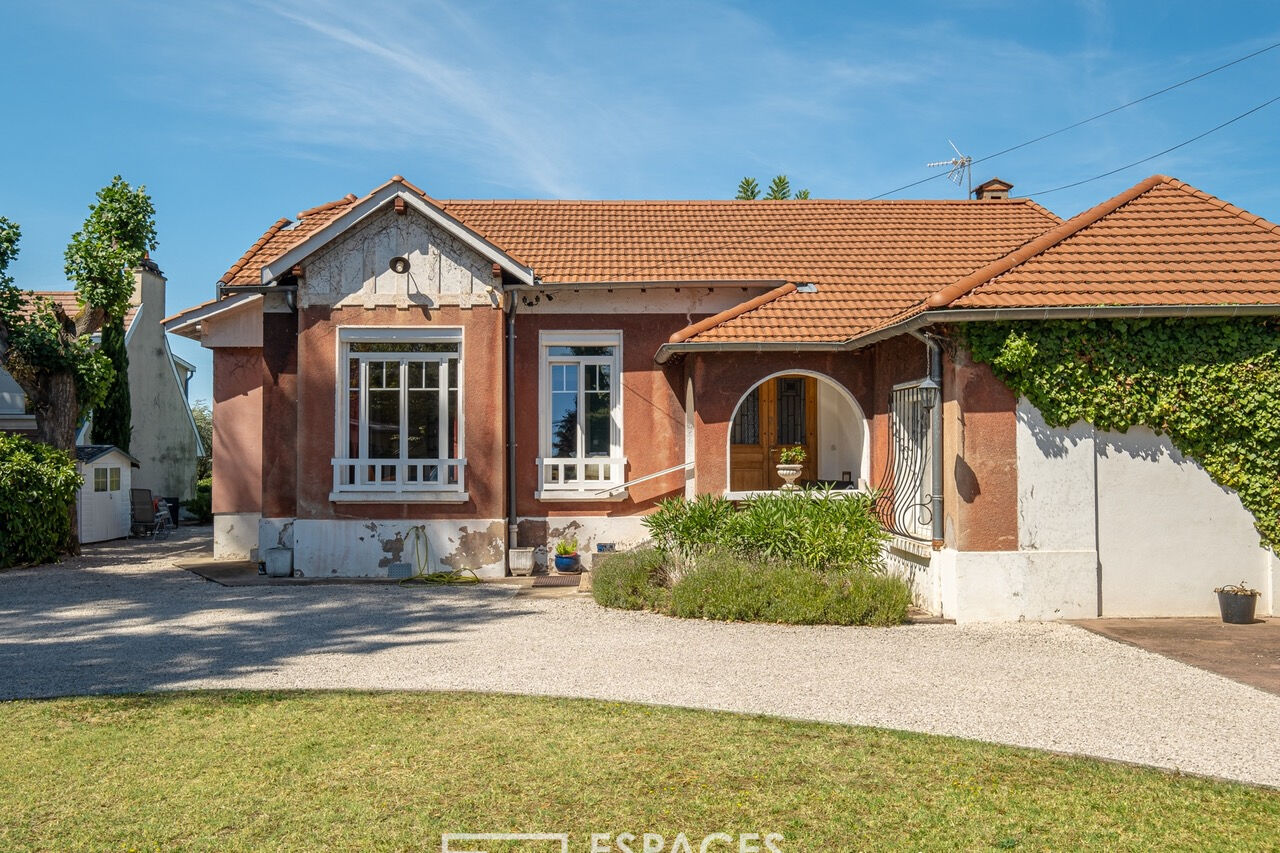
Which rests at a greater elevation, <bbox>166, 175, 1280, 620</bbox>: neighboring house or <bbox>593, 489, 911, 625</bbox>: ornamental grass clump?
<bbox>166, 175, 1280, 620</bbox>: neighboring house

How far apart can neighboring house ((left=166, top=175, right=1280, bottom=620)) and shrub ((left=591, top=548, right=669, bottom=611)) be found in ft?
7.90

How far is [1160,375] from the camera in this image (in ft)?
36.8

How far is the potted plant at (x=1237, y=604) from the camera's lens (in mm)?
10914

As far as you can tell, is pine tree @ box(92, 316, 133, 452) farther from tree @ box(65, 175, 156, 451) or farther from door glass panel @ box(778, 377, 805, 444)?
door glass panel @ box(778, 377, 805, 444)

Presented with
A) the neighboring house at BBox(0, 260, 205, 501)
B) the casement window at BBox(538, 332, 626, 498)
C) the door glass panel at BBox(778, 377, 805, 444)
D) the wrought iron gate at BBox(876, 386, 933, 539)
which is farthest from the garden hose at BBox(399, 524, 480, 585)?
the neighboring house at BBox(0, 260, 205, 501)

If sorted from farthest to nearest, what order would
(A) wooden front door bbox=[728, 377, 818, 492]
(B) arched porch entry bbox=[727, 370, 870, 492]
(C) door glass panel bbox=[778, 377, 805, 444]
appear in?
(C) door glass panel bbox=[778, 377, 805, 444], (A) wooden front door bbox=[728, 377, 818, 492], (B) arched porch entry bbox=[727, 370, 870, 492]

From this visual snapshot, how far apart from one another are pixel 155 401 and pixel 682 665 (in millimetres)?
26429

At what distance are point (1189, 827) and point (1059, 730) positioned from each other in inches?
72.1

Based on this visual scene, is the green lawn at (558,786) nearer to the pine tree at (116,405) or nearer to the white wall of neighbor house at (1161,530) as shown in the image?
the white wall of neighbor house at (1161,530)

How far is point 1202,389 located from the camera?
36.7ft

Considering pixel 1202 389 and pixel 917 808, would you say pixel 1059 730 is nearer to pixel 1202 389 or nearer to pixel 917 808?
pixel 917 808

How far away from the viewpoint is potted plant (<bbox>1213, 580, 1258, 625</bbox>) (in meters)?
10.9

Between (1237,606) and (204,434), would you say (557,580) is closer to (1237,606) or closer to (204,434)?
(1237,606)

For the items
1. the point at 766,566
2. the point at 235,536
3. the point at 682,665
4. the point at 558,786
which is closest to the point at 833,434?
the point at 766,566
